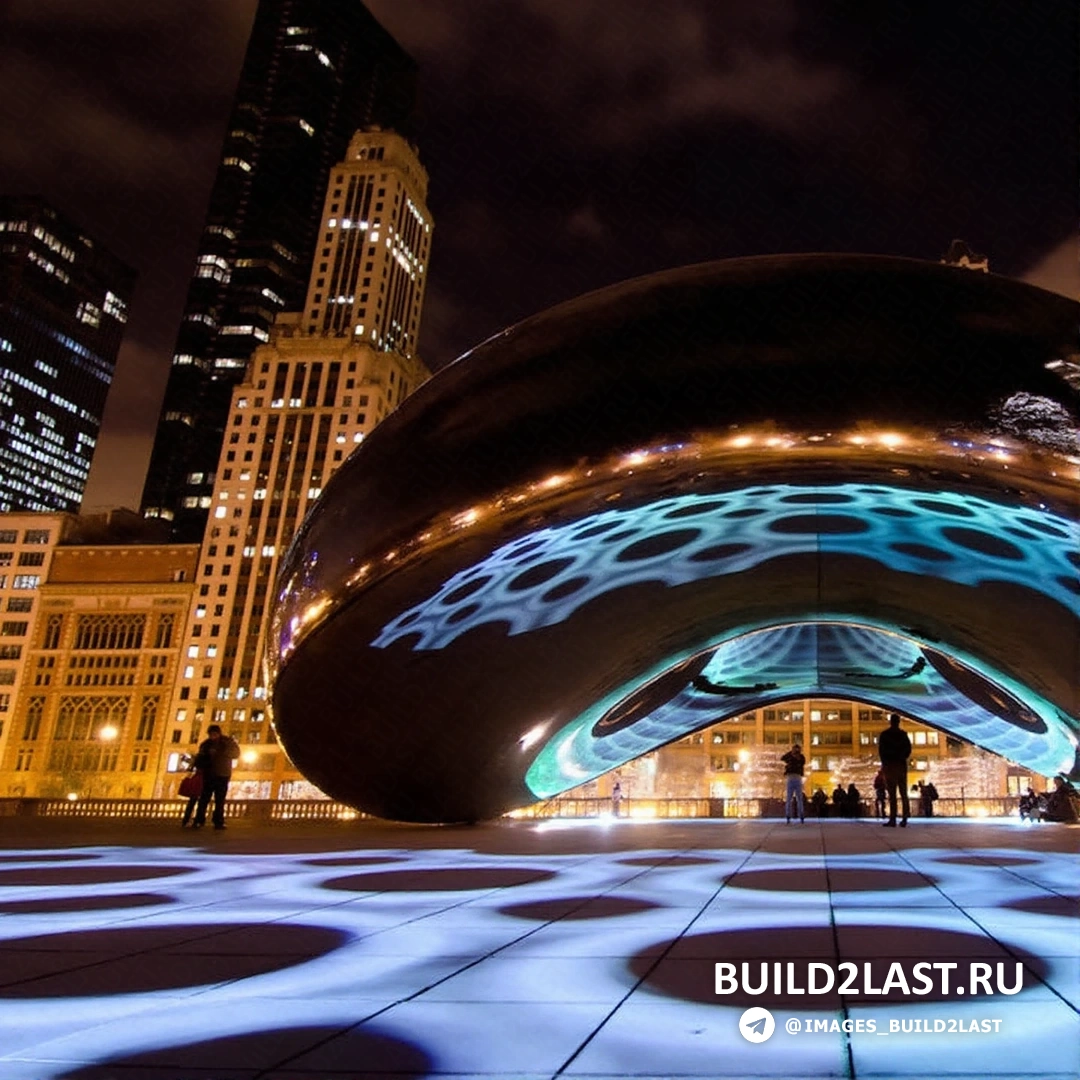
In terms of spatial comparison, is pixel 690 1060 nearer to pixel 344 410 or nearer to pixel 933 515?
pixel 933 515

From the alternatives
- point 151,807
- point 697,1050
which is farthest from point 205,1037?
point 151,807

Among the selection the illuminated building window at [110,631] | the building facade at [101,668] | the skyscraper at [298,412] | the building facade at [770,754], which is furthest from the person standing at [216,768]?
the illuminated building window at [110,631]

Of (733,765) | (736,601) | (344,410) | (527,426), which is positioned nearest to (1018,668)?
(736,601)

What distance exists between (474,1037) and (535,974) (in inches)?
24.6

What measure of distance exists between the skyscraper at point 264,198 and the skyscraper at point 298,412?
33.7 meters

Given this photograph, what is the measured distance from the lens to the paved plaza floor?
1.78 metres

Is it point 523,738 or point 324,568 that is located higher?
point 324,568

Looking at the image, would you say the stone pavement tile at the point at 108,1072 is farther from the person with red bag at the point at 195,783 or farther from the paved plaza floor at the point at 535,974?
the person with red bag at the point at 195,783

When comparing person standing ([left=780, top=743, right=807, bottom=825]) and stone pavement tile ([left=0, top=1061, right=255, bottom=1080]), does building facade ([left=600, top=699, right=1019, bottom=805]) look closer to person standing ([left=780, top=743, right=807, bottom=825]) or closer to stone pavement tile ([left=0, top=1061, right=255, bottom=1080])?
person standing ([left=780, top=743, right=807, bottom=825])

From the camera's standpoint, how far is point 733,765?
7300 centimetres

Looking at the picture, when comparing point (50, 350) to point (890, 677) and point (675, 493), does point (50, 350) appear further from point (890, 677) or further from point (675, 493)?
point (675, 493)

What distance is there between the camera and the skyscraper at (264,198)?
12188 cm

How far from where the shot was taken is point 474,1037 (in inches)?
75.0

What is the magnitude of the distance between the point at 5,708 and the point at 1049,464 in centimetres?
9176
